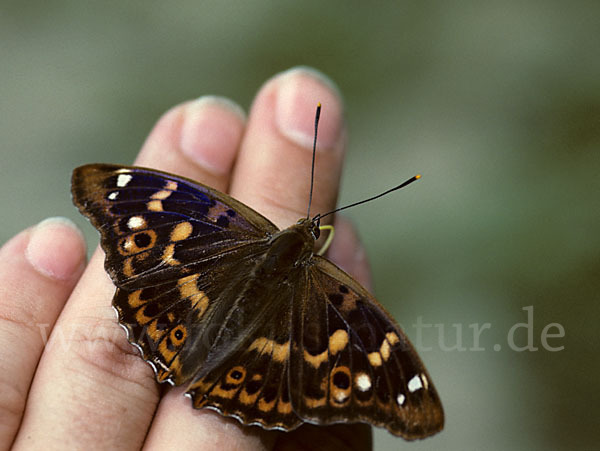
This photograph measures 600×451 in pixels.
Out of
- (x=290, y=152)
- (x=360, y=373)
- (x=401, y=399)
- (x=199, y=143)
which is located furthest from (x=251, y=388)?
(x=199, y=143)

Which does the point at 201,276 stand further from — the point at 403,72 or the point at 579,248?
the point at 403,72

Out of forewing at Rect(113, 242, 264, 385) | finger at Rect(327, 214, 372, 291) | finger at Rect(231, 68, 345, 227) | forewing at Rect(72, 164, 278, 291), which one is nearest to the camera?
forewing at Rect(113, 242, 264, 385)

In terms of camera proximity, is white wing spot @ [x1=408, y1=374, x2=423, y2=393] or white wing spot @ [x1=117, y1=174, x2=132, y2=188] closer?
white wing spot @ [x1=408, y1=374, x2=423, y2=393]

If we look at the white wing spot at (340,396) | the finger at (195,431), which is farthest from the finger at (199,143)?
the white wing spot at (340,396)

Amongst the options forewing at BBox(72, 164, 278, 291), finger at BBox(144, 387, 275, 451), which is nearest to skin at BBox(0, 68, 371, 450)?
finger at BBox(144, 387, 275, 451)

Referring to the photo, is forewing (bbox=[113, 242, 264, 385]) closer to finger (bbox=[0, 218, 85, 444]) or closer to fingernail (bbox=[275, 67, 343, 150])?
finger (bbox=[0, 218, 85, 444])

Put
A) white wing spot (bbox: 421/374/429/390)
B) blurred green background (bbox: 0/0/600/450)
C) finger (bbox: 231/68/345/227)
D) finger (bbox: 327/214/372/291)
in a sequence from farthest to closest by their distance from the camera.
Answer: blurred green background (bbox: 0/0/600/450) < finger (bbox: 327/214/372/291) < finger (bbox: 231/68/345/227) < white wing spot (bbox: 421/374/429/390)

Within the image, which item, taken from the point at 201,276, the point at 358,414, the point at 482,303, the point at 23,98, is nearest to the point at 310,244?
the point at 201,276

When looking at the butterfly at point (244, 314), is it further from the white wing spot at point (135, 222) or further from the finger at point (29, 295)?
the finger at point (29, 295)
